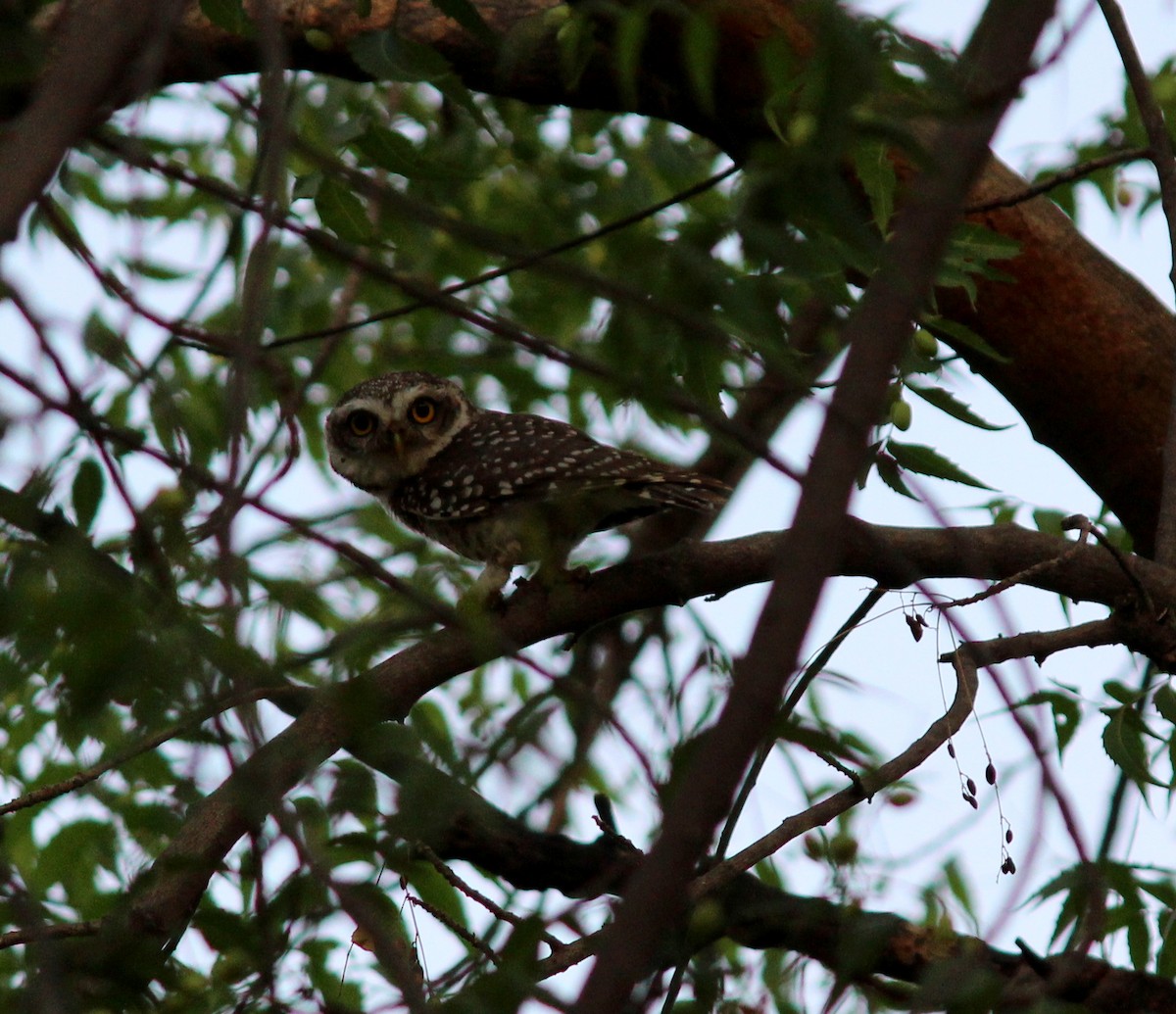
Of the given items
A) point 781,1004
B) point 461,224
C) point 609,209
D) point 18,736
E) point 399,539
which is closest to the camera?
point 461,224

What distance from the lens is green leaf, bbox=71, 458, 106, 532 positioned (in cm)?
180

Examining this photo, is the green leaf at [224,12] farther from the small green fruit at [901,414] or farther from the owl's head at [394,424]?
the owl's head at [394,424]

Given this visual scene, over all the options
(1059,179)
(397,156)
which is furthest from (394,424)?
(1059,179)

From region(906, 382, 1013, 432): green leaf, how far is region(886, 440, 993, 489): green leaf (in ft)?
0.42

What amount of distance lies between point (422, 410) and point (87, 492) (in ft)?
9.62

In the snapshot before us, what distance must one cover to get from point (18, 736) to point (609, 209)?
230 cm

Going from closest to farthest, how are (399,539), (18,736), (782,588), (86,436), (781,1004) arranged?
(782,588), (86,436), (781,1004), (18,736), (399,539)

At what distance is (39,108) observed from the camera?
1.25 meters

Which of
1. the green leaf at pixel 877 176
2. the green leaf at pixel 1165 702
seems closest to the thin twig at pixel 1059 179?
the green leaf at pixel 877 176

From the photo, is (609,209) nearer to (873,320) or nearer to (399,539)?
(399,539)

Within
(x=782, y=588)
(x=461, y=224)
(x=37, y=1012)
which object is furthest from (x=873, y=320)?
(x=37, y=1012)

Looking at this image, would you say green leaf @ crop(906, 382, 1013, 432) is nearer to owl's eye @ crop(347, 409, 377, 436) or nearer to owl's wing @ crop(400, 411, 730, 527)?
owl's wing @ crop(400, 411, 730, 527)

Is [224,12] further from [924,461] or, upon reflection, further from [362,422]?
[362,422]

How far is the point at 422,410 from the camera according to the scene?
473 cm
